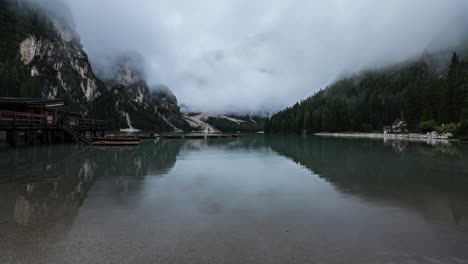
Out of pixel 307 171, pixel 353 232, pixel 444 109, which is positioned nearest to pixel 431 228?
pixel 353 232

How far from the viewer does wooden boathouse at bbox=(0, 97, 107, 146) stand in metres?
38.8

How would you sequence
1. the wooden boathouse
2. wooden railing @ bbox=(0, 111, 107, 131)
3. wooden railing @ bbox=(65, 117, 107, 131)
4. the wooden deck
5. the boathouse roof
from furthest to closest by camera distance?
wooden railing @ bbox=(65, 117, 107, 131) < the boathouse roof < the wooden boathouse < the wooden deck < wooden railing @ bbox=(0, 111, 107, 131)

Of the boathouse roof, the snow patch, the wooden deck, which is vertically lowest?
the wooden deck

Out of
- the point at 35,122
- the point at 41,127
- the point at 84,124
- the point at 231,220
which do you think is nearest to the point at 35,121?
the point at 35,122

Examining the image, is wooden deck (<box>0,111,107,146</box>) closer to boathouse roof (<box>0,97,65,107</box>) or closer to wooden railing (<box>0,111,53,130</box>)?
wooden railing (<box>0,111,53,130</box>)

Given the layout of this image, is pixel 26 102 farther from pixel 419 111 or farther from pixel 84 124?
pixel 419 111

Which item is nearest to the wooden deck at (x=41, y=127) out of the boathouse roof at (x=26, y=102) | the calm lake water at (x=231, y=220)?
the boathouse roof at (x=26, y=102)

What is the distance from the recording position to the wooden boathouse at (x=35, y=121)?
3878cm

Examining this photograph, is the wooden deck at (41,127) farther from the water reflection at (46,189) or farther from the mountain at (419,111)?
the mountain at (419,111)

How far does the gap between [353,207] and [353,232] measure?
318 cm

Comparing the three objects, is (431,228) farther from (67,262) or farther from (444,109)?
(444,109)

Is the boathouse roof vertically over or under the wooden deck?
over

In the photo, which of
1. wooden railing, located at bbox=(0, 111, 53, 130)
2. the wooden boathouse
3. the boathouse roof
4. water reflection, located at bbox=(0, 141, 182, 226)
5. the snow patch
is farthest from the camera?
the snow patch

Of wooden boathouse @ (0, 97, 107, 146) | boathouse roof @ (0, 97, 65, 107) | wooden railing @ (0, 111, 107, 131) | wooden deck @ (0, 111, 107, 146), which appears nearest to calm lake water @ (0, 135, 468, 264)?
wooden railing @ (0, 111, 107, 131)
